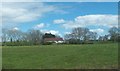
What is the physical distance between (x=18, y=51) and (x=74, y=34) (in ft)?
19.3

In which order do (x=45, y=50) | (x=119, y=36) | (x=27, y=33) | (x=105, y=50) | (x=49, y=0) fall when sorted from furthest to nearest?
(x=45, y=50) < (x=105, y=50) < (x=27, y=33) < (x=119, y=36) < (x=49, y=0)

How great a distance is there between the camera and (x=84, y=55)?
19297mm

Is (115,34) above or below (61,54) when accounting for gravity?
above

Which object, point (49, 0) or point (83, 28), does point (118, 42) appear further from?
point (49, 0)

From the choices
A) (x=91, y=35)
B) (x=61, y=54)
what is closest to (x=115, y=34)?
(x=91, y=35)

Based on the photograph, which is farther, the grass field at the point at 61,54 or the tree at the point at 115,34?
the grass field at the point at 61,54

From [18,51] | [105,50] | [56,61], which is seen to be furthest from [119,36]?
[18,51]

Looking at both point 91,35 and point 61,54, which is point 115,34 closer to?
point 91,35

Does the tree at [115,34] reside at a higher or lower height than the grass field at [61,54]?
higher

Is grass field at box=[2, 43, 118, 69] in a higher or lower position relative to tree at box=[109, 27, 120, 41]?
lower

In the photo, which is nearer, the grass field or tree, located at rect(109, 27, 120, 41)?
tree, located at rect(109, 27, 120, 41)

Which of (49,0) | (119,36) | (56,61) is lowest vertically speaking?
(56,61)

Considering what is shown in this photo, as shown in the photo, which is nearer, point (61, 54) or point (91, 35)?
point (91, 35)

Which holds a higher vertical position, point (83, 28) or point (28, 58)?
point (83, 28)
